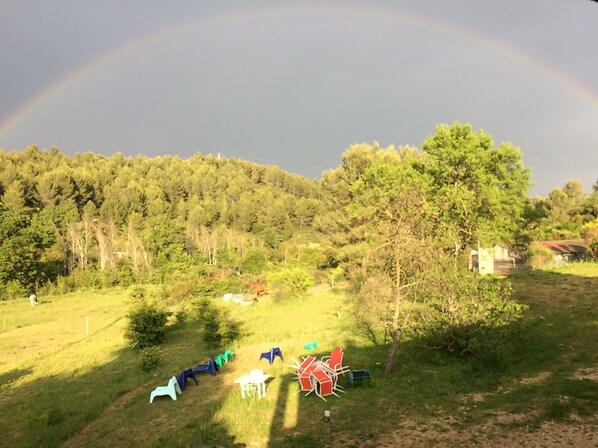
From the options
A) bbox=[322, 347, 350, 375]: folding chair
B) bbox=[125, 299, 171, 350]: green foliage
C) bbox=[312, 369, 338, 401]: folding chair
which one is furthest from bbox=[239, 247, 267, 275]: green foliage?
bbox=[312, 369, 338, 401]: folding chair

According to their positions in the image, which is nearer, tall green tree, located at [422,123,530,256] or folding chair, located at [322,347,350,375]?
folding chair, located at [322,347,350,375]

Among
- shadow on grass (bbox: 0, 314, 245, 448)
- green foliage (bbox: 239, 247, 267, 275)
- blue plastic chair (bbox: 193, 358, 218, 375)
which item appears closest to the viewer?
shadow on grass (bbox: 0, 314, 245, 448)

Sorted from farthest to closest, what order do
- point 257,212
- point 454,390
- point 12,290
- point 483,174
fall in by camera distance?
point 257,212 → point 12,290 → point 483,174 → point 454,390

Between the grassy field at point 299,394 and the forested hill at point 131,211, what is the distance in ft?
103

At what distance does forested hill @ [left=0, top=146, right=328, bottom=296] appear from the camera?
47906mm

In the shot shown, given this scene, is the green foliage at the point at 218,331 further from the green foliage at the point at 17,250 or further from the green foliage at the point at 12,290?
the green foliage at the point at 17,250

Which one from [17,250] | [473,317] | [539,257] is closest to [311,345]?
[473,317]

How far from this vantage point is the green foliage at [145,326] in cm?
1970

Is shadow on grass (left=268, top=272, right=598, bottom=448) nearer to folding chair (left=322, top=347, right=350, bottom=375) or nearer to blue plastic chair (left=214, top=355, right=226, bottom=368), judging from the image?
folding chair (left=322, top=347, right=350, bottom=375)

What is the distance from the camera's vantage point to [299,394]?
11172mm

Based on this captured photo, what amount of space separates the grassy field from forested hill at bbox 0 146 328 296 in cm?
3150

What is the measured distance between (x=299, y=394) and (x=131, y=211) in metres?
67.1

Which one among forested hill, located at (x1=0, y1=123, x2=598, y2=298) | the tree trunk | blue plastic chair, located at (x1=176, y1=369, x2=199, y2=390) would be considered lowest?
blue plastic chair, located at (x1=176, y1=369, x2=199, y2=390)

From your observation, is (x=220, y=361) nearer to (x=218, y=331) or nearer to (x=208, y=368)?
(x=208, y=368)
